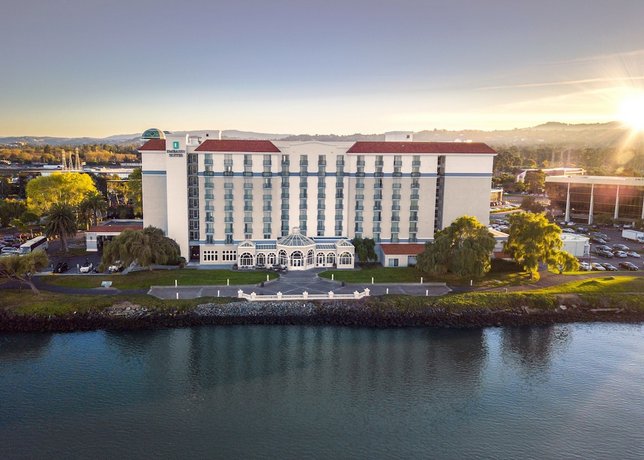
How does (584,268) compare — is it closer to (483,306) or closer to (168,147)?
(483,306)

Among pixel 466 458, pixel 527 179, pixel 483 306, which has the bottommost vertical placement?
pixel 466 458

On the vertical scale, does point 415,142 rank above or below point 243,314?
above

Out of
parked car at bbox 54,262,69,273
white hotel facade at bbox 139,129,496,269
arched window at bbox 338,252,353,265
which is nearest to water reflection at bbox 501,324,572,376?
arched window at bbox 338,252,353,265

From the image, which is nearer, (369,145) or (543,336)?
(543,336)

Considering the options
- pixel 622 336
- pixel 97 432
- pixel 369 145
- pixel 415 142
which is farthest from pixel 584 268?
pixel 97 432

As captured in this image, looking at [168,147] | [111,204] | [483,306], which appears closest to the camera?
[483,306]

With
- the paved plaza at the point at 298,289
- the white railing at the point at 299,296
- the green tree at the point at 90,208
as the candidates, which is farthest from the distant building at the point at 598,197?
the green tree at the point at 90,208

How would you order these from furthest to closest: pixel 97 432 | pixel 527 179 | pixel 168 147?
pixel 527 179 < pixel 168 147 < pixel 97 432

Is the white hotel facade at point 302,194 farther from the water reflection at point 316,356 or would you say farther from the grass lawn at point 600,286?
the water reflection at point 316,356
